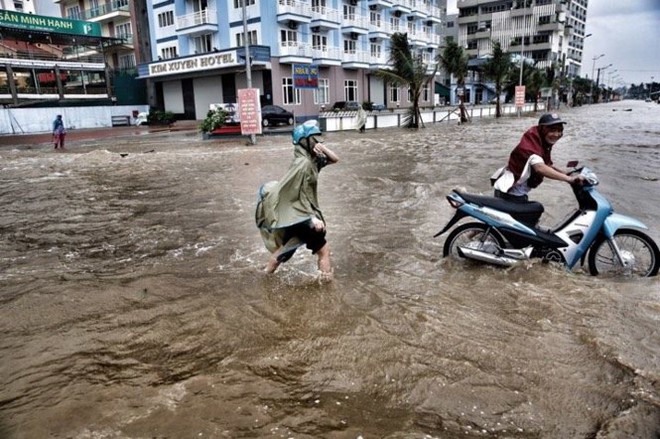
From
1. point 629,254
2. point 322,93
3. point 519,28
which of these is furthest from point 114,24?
point 519,28

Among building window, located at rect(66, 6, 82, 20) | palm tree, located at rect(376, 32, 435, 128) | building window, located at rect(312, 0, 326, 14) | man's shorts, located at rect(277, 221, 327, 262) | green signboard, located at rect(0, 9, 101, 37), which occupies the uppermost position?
building window, located at rect(66, 6, 82, 20)

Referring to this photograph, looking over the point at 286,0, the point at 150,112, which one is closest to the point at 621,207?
the point at 286,0

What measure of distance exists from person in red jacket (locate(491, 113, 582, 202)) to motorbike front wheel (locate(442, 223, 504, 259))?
16.8 inches

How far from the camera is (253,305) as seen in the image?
4.80 metres

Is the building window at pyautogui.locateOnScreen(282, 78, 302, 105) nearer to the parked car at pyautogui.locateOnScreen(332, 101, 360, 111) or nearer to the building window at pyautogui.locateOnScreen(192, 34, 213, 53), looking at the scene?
the parked car at pyautogui.locateOnScreen(332, 101, 360, 111)

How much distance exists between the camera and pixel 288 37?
37312 millimetres

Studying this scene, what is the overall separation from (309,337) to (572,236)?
2.96 metres

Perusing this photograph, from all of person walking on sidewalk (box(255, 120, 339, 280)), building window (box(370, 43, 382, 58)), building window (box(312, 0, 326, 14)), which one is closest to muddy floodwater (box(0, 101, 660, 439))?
person walking on sidewalk (box(255, 120, 339, 280))

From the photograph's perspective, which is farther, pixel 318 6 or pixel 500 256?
pixel 318 6

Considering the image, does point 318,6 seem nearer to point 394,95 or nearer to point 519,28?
point 394,95

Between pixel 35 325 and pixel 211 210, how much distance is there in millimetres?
4860

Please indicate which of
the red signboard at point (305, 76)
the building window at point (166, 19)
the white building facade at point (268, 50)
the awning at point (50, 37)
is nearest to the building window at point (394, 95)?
the white building facade at point (268, 50)

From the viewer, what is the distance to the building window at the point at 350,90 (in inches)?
1740

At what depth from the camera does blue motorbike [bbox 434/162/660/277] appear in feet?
16.4
